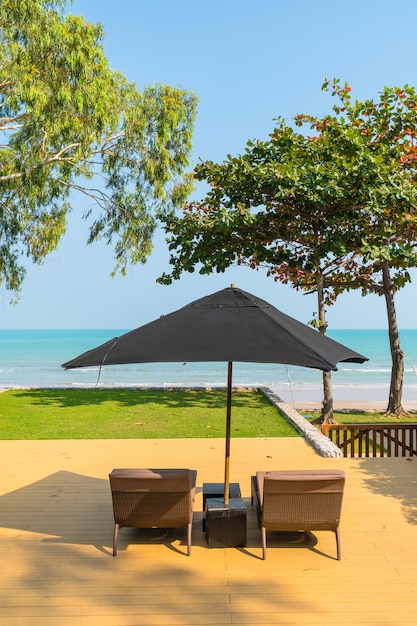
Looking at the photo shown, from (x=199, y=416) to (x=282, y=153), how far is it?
6.80m

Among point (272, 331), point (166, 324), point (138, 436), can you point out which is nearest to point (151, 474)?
point (166, 324)

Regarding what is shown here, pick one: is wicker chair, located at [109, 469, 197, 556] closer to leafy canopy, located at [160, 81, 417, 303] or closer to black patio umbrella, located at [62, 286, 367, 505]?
black patio umbrella, located at [62, 286, 367, 505]

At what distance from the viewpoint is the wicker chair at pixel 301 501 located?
4.88 m

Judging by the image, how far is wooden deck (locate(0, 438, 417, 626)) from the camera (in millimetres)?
4066

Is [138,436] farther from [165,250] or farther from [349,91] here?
[349,91]

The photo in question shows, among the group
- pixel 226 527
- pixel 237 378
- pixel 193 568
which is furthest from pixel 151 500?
pixel 237 378

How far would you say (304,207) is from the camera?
14.4m

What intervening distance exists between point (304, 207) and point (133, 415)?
21.6ft

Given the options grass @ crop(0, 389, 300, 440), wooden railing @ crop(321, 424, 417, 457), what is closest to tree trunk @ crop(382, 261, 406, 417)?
grass @ crop(0, 389, 300, 440)

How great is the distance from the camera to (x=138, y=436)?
37.0ft

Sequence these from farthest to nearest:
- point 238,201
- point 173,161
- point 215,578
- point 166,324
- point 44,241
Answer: point 173,161, point 44,241, point 238,201, point 166,324, point 215,578

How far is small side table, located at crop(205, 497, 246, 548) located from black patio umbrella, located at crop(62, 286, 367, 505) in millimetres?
1509

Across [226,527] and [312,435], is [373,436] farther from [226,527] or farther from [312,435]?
[226,527]

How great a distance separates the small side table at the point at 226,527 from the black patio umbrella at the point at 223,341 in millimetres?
1509
